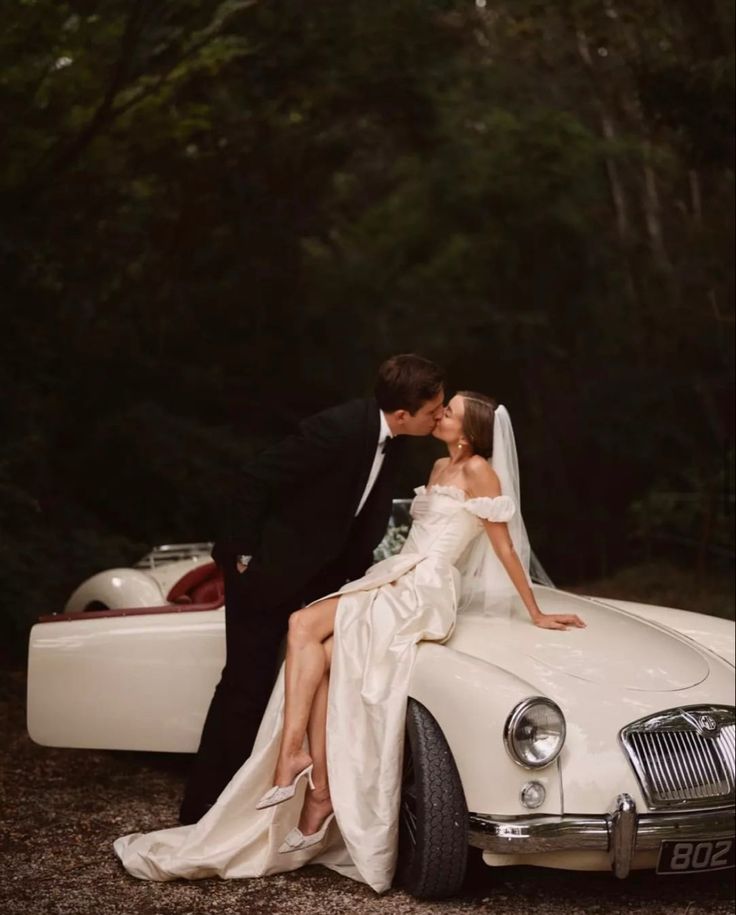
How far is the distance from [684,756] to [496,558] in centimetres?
116

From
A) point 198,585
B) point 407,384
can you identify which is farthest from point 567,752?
point 198,585

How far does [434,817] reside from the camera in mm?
4066

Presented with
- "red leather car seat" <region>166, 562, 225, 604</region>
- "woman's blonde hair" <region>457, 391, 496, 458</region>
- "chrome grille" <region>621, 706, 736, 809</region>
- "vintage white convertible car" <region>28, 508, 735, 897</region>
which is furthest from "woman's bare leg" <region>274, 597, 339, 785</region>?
"red leather car seat" <region>166, 562, 225, 604</region>

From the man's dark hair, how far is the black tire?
1.16 m

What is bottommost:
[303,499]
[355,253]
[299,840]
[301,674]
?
[299,840]

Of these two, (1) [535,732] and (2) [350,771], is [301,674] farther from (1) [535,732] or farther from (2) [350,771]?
(1) [535,732]

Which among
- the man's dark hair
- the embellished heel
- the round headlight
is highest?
the man's dark hair

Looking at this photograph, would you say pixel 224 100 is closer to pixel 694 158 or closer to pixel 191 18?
pixel 191 18

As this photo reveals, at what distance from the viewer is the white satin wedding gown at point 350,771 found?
4.26m

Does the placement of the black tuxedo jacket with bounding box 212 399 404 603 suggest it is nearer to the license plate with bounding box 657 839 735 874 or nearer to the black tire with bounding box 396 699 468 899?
the black tire with bounding box 396 699 468 899

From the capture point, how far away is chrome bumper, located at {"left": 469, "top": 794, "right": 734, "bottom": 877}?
3924 millimetres

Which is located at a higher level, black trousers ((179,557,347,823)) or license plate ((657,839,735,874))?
black trousers ((179,557,347,823))

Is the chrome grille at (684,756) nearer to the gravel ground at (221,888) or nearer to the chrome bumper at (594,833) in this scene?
the chrome bumper at (594,833)

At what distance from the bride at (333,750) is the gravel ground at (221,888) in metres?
0.09
